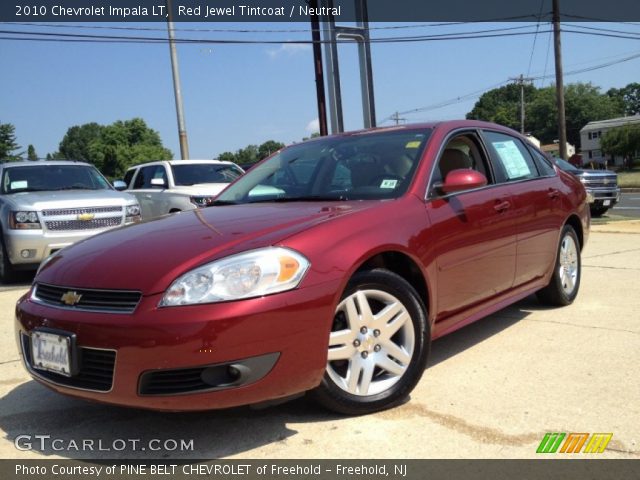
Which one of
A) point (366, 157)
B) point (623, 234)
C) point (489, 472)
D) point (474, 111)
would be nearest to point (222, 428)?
point (489, 472)

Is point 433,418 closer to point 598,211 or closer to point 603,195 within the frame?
point 603,195

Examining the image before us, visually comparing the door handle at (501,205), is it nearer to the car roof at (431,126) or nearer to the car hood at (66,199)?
the car roof at (431,126)

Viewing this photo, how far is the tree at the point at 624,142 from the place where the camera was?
188 ft

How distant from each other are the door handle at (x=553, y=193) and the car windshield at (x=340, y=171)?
54.9 inches

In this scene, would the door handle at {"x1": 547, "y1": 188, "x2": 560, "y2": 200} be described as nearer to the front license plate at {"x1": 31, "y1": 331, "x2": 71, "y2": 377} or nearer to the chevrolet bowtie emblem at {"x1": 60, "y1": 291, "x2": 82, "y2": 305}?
the chevrolet bowtie emblem at {"x1": 60, "y1": 291, "x2": 82, "y2": 305}

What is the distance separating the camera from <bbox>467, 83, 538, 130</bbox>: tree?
111256 millimetres

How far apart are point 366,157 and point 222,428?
183 centimetres

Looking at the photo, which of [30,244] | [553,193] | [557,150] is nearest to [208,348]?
[553,193]

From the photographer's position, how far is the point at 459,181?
3.45m

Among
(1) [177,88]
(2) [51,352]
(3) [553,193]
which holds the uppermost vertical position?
(1) [177,88]

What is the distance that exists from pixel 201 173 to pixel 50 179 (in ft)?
8.56

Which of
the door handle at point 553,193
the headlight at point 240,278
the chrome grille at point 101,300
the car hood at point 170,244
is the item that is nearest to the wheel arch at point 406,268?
the car hood at point 170,244

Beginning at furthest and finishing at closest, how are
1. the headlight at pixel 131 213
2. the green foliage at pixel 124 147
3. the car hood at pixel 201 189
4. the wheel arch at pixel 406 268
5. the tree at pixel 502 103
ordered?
the tree at pixel 502 103 < the green foliage at pixel 124 147 < the car hood at pixel 201 189 < the headlight at pixel 131 213 < the wheel arch at pixel 406 268

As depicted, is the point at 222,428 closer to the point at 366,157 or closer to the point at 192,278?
the point at 192,278
